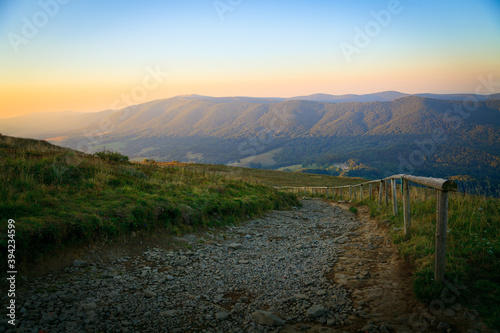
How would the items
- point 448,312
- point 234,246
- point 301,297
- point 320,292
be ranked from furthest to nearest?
point 234,246 < point 320,292 < point 301,297 < point 448,312

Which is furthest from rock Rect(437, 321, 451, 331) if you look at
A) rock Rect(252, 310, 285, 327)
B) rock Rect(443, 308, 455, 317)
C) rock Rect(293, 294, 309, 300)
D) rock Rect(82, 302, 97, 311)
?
rock Rect(82, 302, 97, 311)

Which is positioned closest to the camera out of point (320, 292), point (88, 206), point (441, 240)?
point (441, 240)

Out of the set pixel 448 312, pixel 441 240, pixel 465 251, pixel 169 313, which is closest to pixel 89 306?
pixel 169 313

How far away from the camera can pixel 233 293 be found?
486 cm

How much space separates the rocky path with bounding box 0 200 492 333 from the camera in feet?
12.0

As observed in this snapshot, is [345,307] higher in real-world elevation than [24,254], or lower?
lower

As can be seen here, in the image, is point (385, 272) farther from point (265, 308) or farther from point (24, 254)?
point (24, 254)

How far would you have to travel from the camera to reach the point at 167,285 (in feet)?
16.5

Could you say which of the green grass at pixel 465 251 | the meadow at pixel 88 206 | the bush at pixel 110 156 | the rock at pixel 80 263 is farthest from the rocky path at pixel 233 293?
the bush at pixel 110 156

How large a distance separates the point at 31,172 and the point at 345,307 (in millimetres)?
9816

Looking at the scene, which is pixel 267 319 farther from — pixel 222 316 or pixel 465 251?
pixel 465 251

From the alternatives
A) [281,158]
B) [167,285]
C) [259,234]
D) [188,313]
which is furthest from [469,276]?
[281,158]

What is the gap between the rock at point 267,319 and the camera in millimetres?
3771

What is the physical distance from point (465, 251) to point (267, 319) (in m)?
3.80
